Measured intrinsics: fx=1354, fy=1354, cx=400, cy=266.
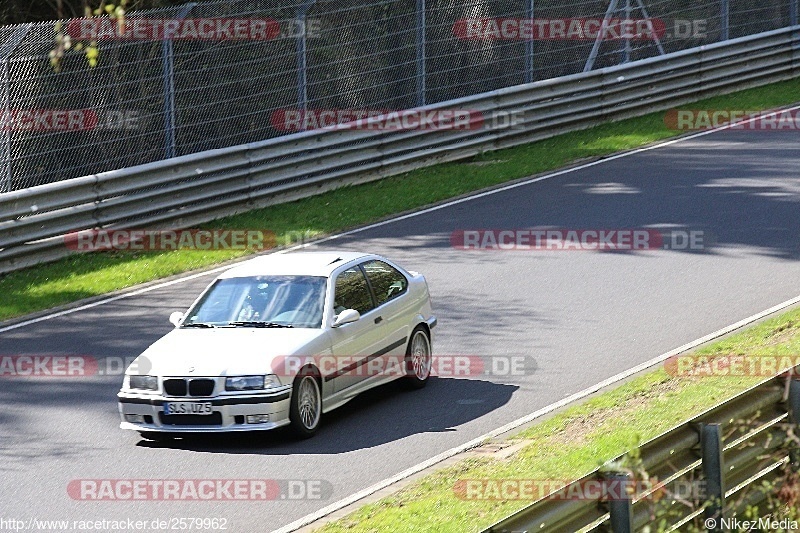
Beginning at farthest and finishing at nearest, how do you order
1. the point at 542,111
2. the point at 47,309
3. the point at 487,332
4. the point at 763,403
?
the point at 542,111
the point at 47,309
the point at 487,332
the point at 763,403

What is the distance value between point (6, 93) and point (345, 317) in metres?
7.66

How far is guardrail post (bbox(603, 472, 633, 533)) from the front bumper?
184 inches

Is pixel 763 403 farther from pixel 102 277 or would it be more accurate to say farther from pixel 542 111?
pixel 542 111

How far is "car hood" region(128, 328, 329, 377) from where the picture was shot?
1128cm

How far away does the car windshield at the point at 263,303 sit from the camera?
1213cm

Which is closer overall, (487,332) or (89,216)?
(487,332)

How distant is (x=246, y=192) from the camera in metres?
20.1

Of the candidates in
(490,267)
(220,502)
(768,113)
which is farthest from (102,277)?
(768,113)

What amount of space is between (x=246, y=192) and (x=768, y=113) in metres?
10.8

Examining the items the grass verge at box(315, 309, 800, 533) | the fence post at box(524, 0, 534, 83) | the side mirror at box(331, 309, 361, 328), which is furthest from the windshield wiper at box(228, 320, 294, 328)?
the fence post at box(524, 0, 534, 83)

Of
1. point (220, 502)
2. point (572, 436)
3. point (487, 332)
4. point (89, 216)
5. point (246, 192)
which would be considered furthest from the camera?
point (246, 192)

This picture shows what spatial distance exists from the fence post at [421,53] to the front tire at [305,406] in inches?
485

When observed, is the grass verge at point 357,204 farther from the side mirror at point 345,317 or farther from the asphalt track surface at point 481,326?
the side mirror at point 345,317

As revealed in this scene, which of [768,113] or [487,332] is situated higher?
[768,113]
